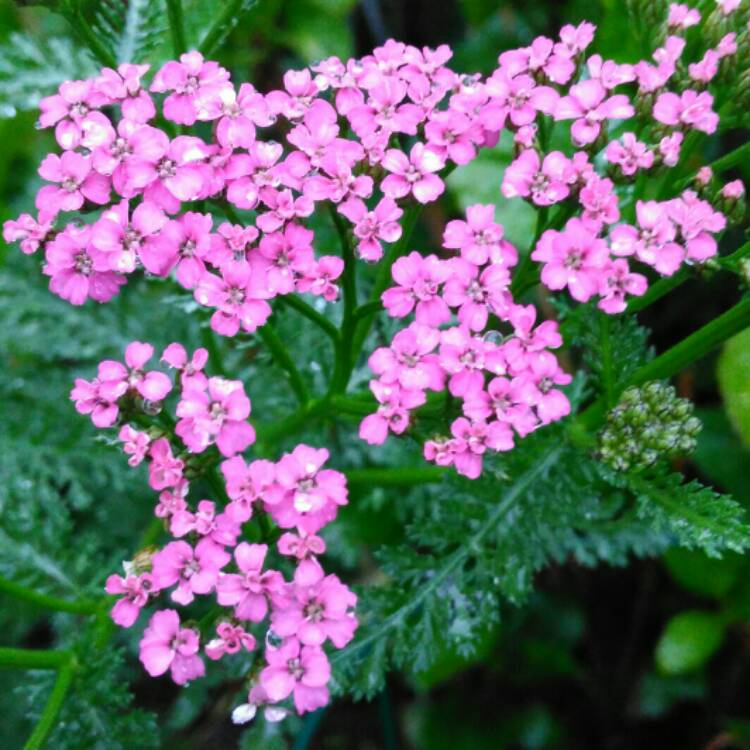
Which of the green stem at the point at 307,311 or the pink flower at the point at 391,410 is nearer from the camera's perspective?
the pink flower at the point at 391,410

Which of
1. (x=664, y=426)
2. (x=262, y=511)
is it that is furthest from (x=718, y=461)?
(x=262, y=511)

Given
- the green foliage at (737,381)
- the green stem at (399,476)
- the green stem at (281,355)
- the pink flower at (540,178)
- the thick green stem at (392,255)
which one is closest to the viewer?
the pink flower at (540,178)

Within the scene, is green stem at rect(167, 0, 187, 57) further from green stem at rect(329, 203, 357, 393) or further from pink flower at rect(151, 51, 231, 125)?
green stem at rect(329, 203, 357, 393)

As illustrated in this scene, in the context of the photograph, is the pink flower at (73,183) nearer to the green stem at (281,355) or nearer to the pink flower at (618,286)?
the green stem at (281,355)

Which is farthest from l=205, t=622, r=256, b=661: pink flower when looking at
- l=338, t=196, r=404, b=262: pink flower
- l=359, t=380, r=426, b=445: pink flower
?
l=338, t=196, r=404, b=262: pink flower

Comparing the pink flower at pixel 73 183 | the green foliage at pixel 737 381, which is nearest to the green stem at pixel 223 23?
the pink flower at pixel 73 183

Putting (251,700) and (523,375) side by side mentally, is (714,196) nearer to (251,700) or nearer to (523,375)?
(523,375)
